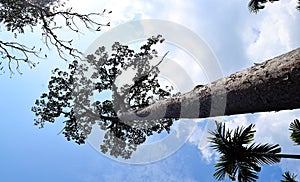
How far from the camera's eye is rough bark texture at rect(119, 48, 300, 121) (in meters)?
2.73

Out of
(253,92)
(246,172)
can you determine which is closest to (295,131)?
(246,172)

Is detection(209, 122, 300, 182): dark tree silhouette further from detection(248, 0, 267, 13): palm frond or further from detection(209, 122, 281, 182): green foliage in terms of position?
detection(248, 0, 267, 13): palm frond

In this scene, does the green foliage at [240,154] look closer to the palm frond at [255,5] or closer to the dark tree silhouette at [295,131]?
the dark tree silhouette at [295,131]

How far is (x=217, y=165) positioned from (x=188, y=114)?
2.14 metres

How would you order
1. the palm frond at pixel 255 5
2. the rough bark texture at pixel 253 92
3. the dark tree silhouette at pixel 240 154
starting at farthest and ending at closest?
the palm frond at pixel 255 5
the dark tree silhouette at pixel 240 154
the rough bark texture at pixel 253 92

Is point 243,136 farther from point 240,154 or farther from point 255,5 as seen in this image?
point 255,5

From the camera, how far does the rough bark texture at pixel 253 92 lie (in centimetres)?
273

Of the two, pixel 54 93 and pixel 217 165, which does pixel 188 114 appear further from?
pixel 54 93

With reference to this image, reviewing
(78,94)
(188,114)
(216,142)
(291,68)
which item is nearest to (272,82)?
(291,68)

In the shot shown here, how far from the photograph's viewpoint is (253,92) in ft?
10.3

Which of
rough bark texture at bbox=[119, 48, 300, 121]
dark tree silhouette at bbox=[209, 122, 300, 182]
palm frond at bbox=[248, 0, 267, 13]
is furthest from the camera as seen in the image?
palm frond at bbox=[248, 0, 267, 13]

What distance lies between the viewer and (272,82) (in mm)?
2875

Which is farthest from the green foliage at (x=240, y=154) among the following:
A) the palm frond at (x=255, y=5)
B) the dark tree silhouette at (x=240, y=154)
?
the palm frond at (x=255, y=5)

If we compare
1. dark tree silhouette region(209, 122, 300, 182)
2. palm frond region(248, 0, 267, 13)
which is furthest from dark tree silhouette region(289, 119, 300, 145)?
palm frond region(248, 0, 267, 13)
